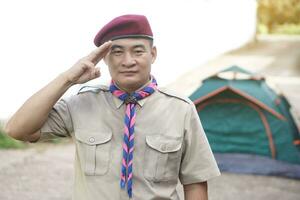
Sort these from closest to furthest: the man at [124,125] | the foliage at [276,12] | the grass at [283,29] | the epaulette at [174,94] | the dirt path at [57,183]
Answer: the man at [124,125]
the epaulette at [174,94]
the dirt path at [57,183]
the foliage at [276,12]
the grass at [283,29]

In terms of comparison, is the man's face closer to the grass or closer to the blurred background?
the blurred background

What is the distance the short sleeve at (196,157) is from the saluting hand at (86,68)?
39 cm

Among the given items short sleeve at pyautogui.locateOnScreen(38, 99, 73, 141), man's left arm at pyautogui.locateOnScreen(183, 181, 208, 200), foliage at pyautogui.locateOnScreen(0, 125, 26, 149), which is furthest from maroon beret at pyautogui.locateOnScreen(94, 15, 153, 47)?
foliage at pyautogui.locateOnScreen(0, 125, 26, 149)

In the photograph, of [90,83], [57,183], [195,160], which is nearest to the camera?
[195,160]

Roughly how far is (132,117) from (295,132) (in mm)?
4089

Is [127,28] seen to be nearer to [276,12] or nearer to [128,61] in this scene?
[128,61]

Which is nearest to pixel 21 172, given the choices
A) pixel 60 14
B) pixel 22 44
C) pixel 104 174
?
pixel 22 44

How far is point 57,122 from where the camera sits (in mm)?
1985

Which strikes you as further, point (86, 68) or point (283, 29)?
point (283, 29)

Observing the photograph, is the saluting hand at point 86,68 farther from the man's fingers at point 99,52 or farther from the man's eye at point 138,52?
the man's eye at point 138,52

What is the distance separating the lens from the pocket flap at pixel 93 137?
196 centimetres

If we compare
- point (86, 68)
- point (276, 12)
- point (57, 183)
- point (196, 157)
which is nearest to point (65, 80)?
point (86, 68)

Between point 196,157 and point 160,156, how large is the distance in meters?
0.16

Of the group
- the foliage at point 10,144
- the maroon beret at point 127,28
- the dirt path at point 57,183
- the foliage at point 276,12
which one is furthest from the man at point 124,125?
the foliage at point 276,12
